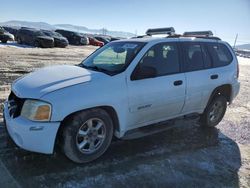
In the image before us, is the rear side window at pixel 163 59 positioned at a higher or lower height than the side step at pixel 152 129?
higher

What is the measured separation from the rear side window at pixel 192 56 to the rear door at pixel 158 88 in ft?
0.76

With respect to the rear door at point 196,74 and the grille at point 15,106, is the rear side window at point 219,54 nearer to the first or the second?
the rear door at point 196,74

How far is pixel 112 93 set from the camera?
4.29m

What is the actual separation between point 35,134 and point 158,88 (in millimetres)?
2051

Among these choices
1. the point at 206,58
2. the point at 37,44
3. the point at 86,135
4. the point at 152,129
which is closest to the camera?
the point at 86,135

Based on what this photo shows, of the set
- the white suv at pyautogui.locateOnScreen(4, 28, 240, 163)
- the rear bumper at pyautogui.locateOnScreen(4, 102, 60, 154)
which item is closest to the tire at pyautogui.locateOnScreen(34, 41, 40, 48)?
A: the white suv at pyautogui.locateOnScreen(4, 28, 240, 163)

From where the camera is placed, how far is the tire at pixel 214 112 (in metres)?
6.30

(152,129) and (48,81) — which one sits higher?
(48,81)

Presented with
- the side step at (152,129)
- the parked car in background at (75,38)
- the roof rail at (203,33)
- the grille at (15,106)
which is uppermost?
the roof rail at (203,33)

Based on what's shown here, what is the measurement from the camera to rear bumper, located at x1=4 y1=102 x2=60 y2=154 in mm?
3789

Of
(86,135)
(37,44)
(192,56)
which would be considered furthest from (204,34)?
(37,44)

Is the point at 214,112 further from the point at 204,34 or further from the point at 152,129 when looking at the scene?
the point at 152,129

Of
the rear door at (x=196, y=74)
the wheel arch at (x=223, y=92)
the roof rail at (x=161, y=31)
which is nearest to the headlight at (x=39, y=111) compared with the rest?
the rear door at (x=196, y=74)

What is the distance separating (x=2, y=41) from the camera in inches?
1109
